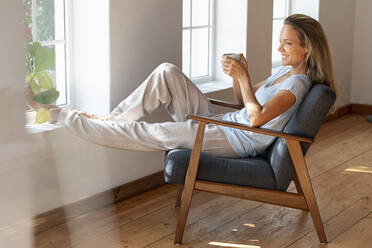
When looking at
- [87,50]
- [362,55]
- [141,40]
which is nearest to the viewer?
[87,50]

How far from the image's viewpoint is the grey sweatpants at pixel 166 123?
7.45 ft

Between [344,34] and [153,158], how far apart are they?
9.24 feet

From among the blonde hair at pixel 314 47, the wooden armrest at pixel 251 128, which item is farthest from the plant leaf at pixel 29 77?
the blonde hair at pixel 314 47

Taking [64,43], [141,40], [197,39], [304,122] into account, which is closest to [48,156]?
[64,43]

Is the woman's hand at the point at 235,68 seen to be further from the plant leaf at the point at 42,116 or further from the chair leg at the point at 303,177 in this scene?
the plant leaf at the point at 42,116

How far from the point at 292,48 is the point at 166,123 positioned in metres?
0.63

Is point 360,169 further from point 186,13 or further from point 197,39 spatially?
point 186,13

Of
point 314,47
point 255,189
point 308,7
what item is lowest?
point 255,189

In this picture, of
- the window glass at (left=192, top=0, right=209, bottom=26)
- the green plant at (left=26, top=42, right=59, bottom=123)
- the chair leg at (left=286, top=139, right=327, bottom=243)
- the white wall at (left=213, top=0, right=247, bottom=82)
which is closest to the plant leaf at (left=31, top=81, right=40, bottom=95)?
the green plant at (left=26, top=42, right=59, bottom=123)

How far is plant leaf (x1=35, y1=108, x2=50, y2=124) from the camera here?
0.53 meters

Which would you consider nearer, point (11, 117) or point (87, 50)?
point (11, 117)

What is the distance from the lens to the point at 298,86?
2215mm

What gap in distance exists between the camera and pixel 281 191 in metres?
2.24

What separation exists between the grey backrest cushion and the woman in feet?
0.13
